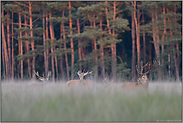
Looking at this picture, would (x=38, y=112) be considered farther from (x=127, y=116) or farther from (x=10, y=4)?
(x=10, y=4)

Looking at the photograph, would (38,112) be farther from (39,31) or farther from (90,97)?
(39,31)

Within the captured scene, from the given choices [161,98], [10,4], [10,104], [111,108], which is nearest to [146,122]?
[111,108]

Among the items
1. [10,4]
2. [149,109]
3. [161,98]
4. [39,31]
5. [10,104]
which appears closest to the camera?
[149,109]

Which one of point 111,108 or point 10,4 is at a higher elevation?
point 10,4

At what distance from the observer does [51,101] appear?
4246mm

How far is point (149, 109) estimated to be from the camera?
3.69 metres

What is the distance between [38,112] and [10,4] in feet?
44.7

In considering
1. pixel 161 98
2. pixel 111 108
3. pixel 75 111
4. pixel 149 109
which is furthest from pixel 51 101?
pixel 161 98

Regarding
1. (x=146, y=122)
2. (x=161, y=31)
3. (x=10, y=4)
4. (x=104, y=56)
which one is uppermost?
(x=10, y=4)

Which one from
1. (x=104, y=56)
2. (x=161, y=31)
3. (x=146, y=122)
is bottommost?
(x=146, y=122)

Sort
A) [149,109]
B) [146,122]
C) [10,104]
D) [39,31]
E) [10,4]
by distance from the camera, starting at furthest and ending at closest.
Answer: [39,31] → [10,4] → [10,104] → [149,109] → [146,122]

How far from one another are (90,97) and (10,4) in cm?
1331

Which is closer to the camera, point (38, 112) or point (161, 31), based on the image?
point (38, 112)

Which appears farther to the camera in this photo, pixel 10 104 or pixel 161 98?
pixel 161 98
